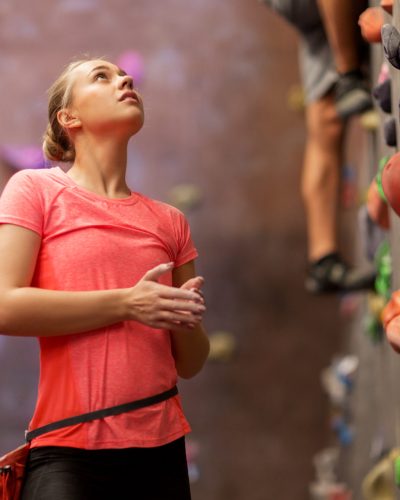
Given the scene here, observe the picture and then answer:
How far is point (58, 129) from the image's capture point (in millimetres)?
1595

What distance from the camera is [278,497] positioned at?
4.61 meters

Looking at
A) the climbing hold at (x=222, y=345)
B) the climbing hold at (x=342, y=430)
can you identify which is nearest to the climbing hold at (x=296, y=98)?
the climbing hold at (x=222, y=345)

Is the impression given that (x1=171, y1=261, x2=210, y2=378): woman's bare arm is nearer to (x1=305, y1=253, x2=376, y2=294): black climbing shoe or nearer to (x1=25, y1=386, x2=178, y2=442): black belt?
(x1=25, y1=386, x2=178, y2=442): black belt

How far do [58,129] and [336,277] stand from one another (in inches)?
71.9

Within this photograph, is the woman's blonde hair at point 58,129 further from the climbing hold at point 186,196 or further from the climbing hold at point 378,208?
the climbing hold at point 186,196

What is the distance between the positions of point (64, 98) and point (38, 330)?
1.37ft

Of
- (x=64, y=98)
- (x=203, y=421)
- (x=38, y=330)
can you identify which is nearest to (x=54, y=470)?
(x=38, y=330)

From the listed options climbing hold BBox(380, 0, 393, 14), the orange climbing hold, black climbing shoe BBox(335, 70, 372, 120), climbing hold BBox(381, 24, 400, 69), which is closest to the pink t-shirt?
the orange climbing hold

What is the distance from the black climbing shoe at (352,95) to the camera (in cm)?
291

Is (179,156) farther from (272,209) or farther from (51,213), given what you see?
(51,213)

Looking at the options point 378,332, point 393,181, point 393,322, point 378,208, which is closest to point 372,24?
point 378,208

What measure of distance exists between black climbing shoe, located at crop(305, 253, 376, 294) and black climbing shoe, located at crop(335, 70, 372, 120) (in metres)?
0.54

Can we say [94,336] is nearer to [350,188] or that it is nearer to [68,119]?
[68,119]

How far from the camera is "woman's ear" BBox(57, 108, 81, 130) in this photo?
1.53 meters
